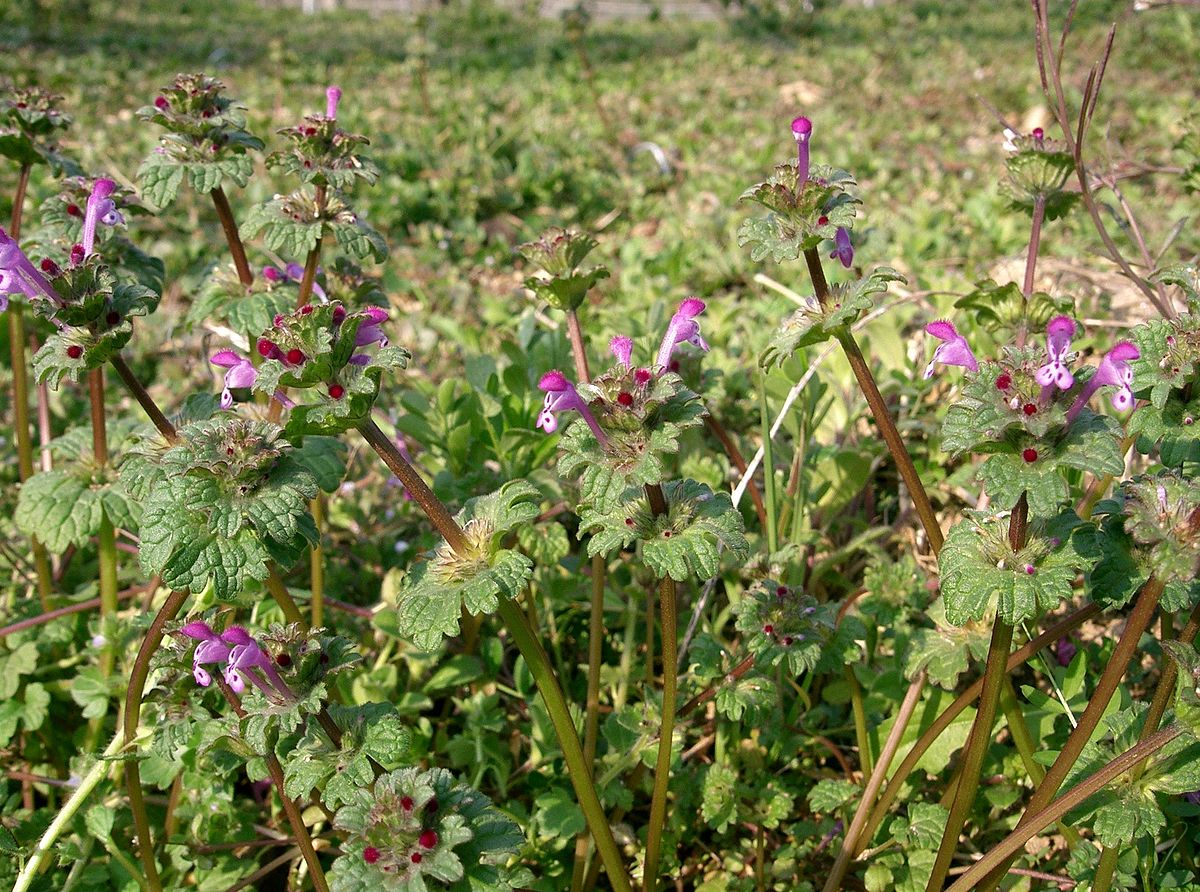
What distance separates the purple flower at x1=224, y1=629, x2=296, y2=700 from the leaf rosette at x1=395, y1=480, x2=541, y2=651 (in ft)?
0.76

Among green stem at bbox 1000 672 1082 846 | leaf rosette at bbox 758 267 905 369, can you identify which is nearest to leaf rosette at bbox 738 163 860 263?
leaf rosette at bbox 758 267 905 369

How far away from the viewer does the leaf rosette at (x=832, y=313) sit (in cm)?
152

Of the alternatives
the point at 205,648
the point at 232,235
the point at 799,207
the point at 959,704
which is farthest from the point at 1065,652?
the point at 232,235

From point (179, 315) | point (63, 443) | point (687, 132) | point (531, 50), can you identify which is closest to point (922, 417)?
point (63, 443)

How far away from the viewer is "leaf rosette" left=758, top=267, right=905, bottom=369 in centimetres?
152

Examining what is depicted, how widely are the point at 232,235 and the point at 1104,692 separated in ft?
6.47

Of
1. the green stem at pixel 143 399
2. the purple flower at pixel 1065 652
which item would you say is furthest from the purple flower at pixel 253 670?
the purple flower at pixel 1065 652

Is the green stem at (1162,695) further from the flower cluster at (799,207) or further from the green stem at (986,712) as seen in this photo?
the flower cluster at (799,207)

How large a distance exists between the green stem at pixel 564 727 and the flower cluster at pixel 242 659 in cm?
38

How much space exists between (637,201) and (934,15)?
7733 millimetres

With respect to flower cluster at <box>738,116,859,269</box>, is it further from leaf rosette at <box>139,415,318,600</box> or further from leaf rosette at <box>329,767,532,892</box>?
leaf rosette at <box>329,767,532,892</box>

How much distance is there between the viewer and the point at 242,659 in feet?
4.95

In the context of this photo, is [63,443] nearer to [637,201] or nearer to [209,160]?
[209,160]

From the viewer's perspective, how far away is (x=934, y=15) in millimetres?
11406
